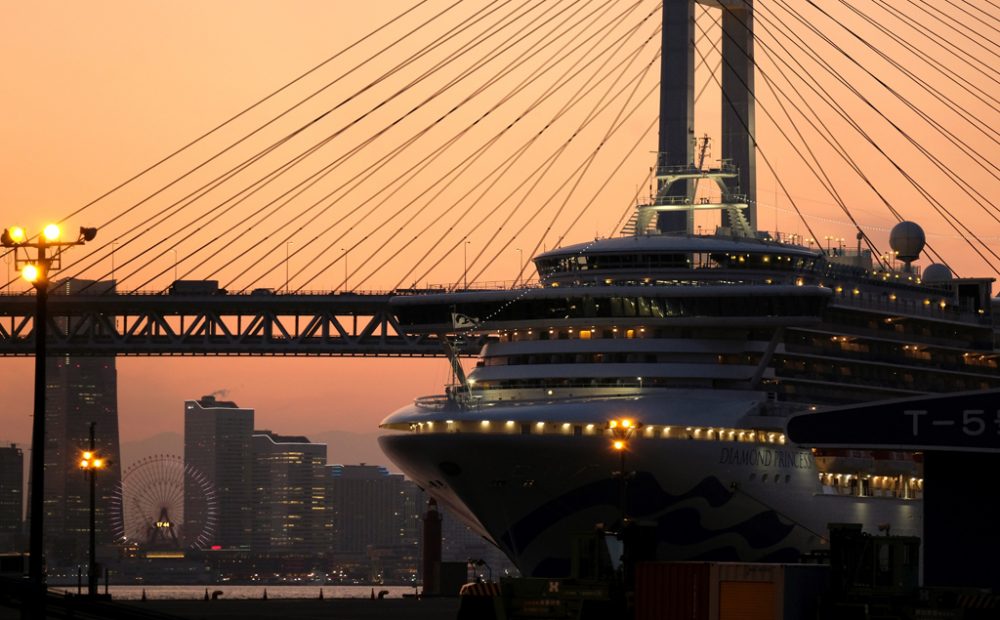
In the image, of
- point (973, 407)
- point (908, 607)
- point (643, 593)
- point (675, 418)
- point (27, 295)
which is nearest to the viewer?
point (973, 407)

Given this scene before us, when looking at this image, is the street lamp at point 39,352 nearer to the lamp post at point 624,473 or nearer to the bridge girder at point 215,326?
the lamp post at point 624,473

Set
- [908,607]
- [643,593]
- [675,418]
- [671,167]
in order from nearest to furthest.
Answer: [908,607]
[643,593]
[675,418]
[671,167]

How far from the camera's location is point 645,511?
2061 inches

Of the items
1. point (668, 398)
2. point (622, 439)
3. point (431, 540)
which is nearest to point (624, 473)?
point (622, 439)

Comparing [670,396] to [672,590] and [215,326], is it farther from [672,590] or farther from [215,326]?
[215,326]

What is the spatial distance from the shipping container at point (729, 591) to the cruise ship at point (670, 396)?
13.0 metres

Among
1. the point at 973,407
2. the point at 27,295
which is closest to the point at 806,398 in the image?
the point at 973,407

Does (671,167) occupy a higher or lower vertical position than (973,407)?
higher

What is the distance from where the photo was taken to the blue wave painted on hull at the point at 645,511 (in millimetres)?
52125

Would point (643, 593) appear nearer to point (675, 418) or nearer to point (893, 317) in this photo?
point (675, 418)

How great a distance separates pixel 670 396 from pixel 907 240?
21.7 metres

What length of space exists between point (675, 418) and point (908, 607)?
843 inches

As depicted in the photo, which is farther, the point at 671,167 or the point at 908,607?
the point at 671,167

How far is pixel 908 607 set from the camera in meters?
31.5
